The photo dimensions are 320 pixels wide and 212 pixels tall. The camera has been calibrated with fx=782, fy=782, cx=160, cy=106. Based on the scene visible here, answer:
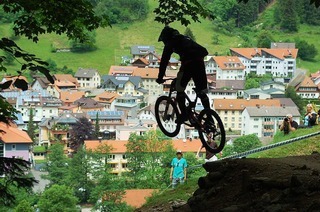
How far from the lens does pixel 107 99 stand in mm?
76875

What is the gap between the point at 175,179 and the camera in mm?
10211

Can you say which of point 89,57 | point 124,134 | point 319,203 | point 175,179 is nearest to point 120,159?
point 124,134

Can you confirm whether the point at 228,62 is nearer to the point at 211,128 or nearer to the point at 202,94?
the point at 211,128

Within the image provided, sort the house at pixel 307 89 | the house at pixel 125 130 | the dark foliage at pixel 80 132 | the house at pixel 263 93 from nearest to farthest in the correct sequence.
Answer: the dark foliage at pixel 80 132
the house at pixel 125 130
the house at pixel 263 93
the house at pixel 307 89

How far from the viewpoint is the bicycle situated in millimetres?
6945

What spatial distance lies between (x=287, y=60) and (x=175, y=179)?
76253 mm

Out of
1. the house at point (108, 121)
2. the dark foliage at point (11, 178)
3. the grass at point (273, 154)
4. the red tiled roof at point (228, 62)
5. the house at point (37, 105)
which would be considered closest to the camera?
the dark foliage at point (11, 178)

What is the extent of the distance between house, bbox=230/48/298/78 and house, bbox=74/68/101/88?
15.2 metres

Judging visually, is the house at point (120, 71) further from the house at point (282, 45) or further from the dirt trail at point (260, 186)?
the dirt trail at point (260, 186)

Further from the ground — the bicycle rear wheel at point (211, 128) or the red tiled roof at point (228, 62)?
the red tiled roof at point (228, 62)

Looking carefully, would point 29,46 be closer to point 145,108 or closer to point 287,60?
point 145,108

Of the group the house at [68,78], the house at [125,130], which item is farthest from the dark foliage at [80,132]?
the house at [68,78]

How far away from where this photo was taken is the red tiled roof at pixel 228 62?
83.5 meters

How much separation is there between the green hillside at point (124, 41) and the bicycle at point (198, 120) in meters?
74.4
